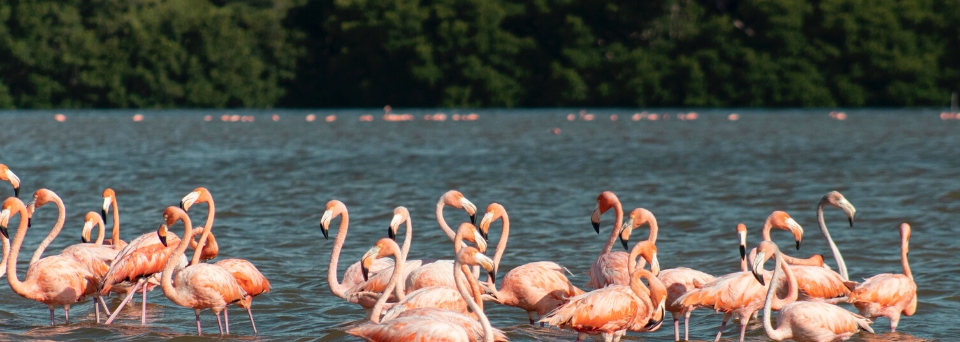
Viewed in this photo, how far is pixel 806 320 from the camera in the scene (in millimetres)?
6828

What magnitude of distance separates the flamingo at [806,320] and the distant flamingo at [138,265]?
3836mm

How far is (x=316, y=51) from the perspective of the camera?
65.2 m

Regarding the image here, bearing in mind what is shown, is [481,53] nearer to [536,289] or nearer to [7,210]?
[7,210]

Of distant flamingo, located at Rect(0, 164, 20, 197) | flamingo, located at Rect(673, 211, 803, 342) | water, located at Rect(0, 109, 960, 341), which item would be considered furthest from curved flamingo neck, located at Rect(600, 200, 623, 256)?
distant flamingo, located at Rect(0, 164, 20, 197)

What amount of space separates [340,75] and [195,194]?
187ft

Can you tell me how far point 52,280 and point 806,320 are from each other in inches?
183

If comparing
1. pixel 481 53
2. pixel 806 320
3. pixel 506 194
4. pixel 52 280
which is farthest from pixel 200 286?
pixel 481 53

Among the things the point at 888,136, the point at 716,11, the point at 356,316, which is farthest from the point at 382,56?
the point at 356,316

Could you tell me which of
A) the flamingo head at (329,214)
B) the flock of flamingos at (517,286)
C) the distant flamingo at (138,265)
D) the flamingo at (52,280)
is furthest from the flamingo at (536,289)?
the flamingo at (52,280)

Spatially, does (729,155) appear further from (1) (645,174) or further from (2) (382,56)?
(2) (382,56)

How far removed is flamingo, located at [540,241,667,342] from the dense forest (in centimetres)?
4963

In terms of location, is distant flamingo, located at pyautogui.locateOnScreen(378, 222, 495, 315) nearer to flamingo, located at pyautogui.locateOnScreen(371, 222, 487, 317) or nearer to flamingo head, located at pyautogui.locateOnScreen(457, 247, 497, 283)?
flamingo, located at pyautogui.locateOnScreen(371, 222, 487, 317)

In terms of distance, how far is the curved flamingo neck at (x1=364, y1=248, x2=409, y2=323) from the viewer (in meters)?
6.77

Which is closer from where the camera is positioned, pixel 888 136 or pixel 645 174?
pixel 645 174
